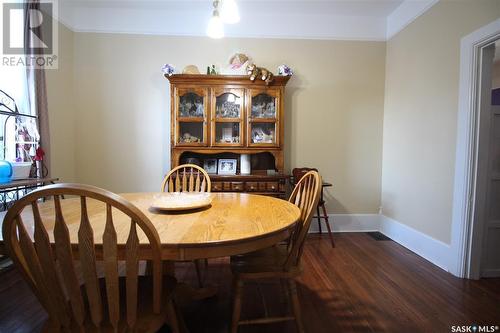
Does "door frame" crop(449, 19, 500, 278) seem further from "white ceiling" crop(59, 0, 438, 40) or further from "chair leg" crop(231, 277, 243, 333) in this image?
"chair leg" crop(231, 277, 243, 333)

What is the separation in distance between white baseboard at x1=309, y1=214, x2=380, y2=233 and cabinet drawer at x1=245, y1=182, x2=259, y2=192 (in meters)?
1.06

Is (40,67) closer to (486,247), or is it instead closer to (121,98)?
(121,98)

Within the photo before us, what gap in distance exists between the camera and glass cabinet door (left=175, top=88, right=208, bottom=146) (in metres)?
2.70

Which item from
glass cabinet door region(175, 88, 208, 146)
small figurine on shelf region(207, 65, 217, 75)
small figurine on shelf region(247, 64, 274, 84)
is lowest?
glass cabinet door region(175, 88, 208, 146)

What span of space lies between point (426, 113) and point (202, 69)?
2.44 metres

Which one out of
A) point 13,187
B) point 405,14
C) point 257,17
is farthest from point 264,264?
point 405,14

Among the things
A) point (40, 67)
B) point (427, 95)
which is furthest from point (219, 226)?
point (40, 67)

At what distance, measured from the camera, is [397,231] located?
9.12 ft

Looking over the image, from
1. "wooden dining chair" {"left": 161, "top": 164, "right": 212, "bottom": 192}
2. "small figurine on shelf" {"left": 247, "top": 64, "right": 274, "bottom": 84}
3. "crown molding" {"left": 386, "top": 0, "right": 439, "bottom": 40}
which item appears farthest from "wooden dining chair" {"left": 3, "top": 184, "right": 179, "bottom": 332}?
"crown molding" {"left": 386, "top": 0, "right": 439, "bottom": 40}

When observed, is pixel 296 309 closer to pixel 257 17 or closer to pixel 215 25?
pixel 215 25

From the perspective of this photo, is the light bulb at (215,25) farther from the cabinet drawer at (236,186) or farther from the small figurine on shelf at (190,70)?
the cabinet drawer at (236,186)

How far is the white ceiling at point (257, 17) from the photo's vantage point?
2.77 m

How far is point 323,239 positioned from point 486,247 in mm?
1370

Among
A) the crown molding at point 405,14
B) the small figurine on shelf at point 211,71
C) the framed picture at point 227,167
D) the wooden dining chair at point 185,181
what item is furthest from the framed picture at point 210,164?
the crown molding at point 405,14
